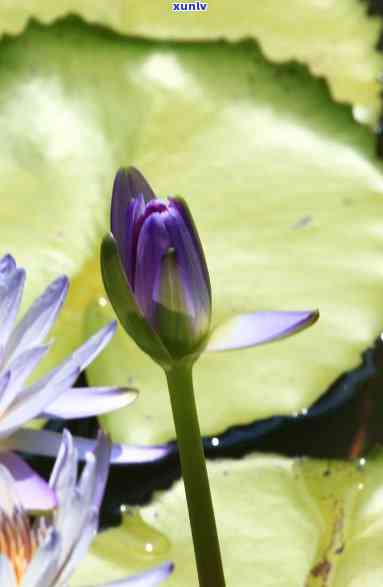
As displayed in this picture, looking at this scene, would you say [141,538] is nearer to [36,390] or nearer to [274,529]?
[274,529]

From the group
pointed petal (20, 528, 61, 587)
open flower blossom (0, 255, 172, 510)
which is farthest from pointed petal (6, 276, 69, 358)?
pointed petal (20, 528, 61, 587)

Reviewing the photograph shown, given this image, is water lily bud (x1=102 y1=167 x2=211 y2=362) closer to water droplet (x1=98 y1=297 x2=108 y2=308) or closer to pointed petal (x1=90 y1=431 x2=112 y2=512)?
pointed petal (x1=90 y1=431 x2=112 y2=512)

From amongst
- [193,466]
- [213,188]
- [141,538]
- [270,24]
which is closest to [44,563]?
[193,466]

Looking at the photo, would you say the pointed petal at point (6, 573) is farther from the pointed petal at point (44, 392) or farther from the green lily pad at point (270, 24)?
the green lily pad at point (270, 24)

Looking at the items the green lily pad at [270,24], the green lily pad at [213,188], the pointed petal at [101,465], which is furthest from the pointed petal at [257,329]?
the green lily pad at [270,24]

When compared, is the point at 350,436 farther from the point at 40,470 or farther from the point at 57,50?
the point at 57,50
